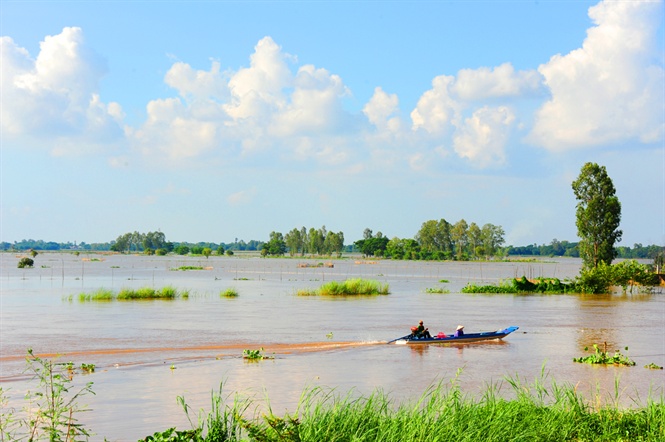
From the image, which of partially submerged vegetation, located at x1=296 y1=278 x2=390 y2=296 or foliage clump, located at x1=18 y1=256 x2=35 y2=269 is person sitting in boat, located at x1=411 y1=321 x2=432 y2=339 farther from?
foliage clump, located at x1=18 y1=256 x2=35 y2=269

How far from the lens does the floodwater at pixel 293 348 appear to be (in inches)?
725

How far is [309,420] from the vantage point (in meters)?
10.1

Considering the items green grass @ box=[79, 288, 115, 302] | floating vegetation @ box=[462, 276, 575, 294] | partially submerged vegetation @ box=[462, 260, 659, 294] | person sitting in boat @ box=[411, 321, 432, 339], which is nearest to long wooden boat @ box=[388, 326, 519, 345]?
person sitting in boat @ box=[411, 321, 432, 339]

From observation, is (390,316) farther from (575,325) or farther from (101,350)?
(101,350)

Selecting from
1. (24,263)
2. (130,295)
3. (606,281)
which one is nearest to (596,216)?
(606,281)

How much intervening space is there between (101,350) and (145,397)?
33.1 ft

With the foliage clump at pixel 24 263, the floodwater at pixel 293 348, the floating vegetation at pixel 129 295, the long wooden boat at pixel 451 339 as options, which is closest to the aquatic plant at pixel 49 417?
the floodwater at pixel 293 348

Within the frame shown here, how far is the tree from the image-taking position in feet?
207

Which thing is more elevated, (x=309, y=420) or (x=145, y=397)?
(x=309, y=420)

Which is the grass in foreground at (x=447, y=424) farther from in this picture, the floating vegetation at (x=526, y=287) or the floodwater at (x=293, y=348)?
the floating vegetation at (x=526, y=287)

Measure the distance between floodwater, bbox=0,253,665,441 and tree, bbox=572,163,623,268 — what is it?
395 inches

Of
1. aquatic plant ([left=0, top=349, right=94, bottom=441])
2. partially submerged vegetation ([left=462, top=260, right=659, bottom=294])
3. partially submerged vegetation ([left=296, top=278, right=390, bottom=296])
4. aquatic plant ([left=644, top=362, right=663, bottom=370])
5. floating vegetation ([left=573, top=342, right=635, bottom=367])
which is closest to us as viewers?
aquatic plant ([left=0, top=349, right=94, bottom=441])

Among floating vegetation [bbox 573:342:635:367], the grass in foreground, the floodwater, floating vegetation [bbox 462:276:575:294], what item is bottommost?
the floodwater

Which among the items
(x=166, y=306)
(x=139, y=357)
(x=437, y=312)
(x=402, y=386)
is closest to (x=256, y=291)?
(x=166, y=306)
